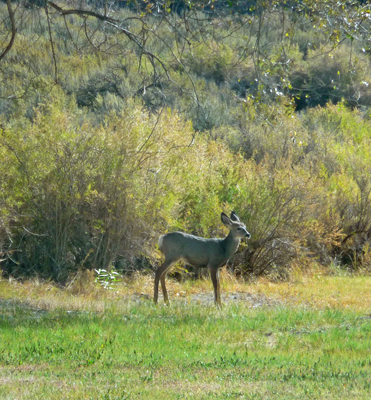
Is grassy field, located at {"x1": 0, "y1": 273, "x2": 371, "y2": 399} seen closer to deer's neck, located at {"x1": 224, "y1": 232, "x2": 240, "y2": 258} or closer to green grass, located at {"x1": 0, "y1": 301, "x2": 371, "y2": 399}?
green grass, located at {"x1": 0, "y1": 301, "x2": 371, "y2": 399}

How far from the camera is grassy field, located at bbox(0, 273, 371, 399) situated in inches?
242

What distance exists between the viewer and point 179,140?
1503cm

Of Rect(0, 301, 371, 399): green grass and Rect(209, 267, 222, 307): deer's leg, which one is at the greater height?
Rect(0, 301, 371, 399): green grass

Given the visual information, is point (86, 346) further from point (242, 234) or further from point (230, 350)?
point (242, 234)

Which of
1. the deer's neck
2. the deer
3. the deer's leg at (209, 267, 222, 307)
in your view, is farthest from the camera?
the deer's neck

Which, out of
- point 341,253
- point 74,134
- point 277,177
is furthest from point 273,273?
point 74,134

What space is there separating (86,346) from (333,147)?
19.1 m

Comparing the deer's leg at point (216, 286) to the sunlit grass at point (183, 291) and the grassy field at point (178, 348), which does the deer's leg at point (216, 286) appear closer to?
the grassy field at point (178, 348)

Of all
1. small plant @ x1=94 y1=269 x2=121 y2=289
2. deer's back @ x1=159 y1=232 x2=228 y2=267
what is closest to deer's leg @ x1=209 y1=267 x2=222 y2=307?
deer's back @ x1=159 y1=232 x2=228 y2=267

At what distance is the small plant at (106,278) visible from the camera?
12.6m

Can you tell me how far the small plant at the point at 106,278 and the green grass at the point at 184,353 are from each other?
2.00 metres

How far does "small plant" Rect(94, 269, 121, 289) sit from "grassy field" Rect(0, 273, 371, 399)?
0.29 m

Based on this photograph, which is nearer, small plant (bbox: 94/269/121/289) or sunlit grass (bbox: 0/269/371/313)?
sunlit grass (bbox: 0/269/371/313)

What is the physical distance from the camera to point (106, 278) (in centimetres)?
1312
